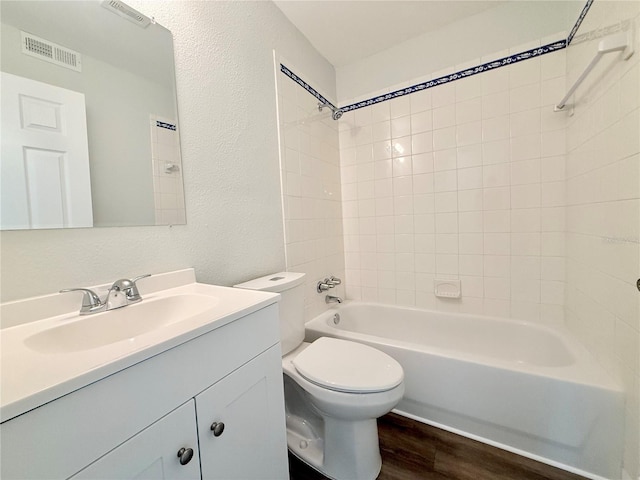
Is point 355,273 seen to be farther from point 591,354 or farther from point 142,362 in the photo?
point 142,362

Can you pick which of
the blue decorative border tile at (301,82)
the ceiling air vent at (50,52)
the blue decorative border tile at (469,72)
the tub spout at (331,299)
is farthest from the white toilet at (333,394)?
the blue decorative border tile at (469,72)

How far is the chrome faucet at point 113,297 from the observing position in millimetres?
729

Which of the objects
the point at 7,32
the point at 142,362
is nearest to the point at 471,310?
the point at 142,362

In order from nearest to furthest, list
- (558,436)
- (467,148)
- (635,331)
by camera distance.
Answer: (635,331) → (558,436) → (467,148)

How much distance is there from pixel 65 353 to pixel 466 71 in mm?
2335

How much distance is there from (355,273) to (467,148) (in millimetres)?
1224

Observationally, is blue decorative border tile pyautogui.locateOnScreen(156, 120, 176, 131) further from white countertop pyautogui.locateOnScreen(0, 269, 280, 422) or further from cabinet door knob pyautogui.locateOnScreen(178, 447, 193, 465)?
cabinet door knob pyautogui.locateOnScreen(178, 447, 193, 465)

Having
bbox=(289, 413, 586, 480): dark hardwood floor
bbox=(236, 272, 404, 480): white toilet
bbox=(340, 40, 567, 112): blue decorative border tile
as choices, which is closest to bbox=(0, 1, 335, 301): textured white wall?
bbox=(236, 272, 404, 480): white toilet

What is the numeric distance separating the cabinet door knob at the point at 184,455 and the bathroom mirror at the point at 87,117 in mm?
690

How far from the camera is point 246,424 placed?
726 millimetres

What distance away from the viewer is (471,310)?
1783 millimetres

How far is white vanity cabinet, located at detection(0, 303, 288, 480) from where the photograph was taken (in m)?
0.38

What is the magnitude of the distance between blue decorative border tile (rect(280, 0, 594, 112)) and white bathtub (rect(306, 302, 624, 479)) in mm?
1611

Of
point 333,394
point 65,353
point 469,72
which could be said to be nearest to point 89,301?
point 65,353
